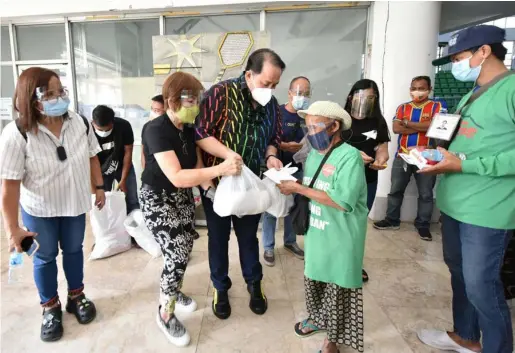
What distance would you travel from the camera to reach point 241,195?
1.54 metres

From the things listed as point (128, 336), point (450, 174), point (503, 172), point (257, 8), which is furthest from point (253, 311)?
Result: point (257, 8)

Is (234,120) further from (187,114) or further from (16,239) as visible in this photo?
(16,239)

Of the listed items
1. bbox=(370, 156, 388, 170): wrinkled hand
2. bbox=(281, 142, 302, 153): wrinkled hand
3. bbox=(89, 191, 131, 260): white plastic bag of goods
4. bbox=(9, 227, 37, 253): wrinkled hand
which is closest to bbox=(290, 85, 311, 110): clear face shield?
bbox=(281, 142, 302, 153): wrinkled hand

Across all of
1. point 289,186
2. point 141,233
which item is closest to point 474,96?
point 289,186

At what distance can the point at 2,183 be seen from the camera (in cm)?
150

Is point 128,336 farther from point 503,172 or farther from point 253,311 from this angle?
point 503,172

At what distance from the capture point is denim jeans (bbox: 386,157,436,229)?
10.9 ft

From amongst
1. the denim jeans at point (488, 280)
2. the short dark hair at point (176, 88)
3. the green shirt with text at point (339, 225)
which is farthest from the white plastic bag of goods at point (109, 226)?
the denim jeans at point (488, 280)

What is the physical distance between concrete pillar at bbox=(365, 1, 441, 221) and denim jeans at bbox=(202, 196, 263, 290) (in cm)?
228

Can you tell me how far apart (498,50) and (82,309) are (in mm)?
2554

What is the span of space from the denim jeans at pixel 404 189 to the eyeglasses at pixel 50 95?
311 cm

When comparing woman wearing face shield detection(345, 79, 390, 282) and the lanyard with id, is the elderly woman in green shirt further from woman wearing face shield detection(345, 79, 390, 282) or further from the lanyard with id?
woman wearing face shield detection(345, 79, 390, 282)

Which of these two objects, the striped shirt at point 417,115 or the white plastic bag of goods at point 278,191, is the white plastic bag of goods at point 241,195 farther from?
the striped shirt at point 417,115

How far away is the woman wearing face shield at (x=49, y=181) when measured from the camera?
151 cm
